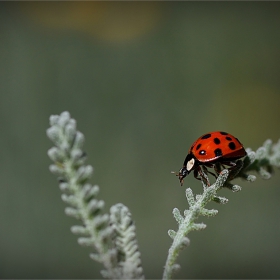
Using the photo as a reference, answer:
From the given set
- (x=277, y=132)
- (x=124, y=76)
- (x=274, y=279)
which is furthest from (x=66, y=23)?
(x=274, y=279)

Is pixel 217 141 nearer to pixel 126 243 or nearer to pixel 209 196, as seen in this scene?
pixel 209 196

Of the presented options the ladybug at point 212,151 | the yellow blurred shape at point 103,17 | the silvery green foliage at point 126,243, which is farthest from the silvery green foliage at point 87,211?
the yellow blurred shape at point 103,17

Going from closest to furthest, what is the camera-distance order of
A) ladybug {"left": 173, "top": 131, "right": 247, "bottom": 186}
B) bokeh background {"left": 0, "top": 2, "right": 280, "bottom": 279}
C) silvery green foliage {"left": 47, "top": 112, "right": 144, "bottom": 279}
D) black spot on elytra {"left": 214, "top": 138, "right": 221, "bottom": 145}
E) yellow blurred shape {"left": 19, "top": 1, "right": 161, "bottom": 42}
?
silvery green foliage {"left": 47, "top": 112, "right": 144, "bottom": 279} < ladybug {"left": 173, "top": 131, "right": 247, "bottom": 186} < black spot on elytra {"left": 214, "top": 138, "right": 221, "bottom": 145} < bokeh background {"left": 0, "top": 2, "right": 280, "bottom": 279} < yellow blurred shape {"left": 19, "top": 1, "right": 161, "bottom": 42}

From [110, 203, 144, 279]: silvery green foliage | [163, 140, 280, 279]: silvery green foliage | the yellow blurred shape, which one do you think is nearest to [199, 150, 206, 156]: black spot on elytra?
[163, 140, 280, 279]: silvery green foliage

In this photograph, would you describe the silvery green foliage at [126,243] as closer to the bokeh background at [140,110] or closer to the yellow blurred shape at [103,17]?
the bokeh background at [140,110]

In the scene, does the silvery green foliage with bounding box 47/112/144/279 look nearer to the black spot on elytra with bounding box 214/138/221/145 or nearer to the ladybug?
the ladybug

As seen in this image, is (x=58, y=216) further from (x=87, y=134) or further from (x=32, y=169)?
(x=87, y=134)

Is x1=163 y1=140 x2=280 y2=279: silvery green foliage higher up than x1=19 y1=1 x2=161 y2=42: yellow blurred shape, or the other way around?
x1=19 y1=1 x2=161 y2=42: yellow blurred shape
